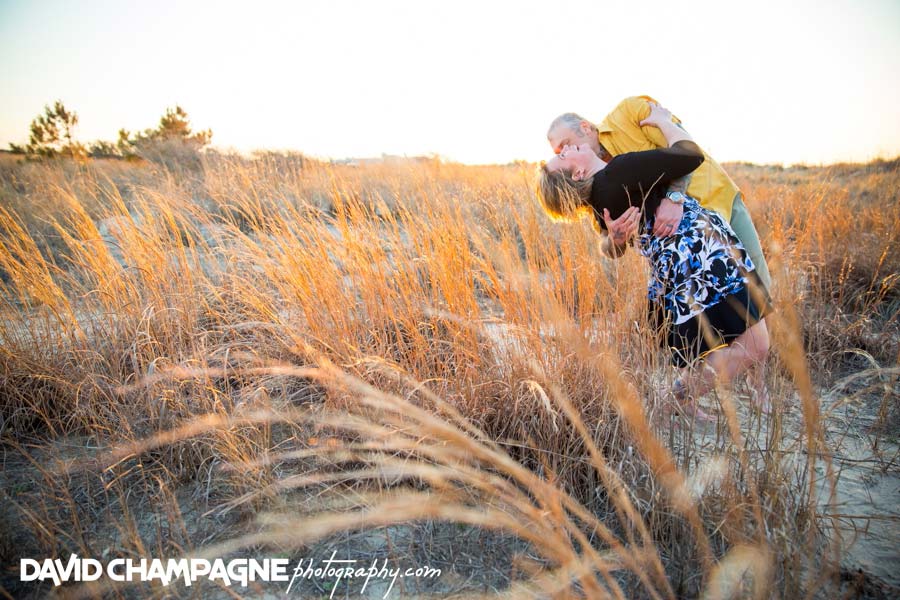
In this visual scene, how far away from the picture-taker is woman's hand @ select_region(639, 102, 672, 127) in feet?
6.71

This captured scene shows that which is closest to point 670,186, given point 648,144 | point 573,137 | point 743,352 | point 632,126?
point 648,144

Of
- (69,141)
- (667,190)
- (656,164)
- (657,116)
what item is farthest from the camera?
(69,141)

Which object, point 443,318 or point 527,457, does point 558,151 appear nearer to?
point 443,318

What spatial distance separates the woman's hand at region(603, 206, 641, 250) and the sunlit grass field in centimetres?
10

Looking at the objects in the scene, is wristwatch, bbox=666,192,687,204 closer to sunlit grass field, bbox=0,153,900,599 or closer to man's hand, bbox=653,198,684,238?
man's hand, bbox=653,198,684,238

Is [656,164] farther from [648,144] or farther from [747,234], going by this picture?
[747,234]

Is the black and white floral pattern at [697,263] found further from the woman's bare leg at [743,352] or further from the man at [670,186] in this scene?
the woman's bare leg at [743,352]

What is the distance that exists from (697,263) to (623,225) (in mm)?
356

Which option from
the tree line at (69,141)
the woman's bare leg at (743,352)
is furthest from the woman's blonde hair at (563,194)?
the tree line at (69,141)

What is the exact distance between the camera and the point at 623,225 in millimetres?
1916

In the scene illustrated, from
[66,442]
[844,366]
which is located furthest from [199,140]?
[844,366]

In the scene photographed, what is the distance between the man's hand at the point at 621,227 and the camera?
1.88 metres

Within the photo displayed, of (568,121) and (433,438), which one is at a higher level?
(568,121)

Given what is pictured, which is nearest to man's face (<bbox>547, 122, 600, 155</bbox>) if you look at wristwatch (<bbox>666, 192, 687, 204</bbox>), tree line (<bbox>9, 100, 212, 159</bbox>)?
wristwatch (<bbox>666, 192, 687, 204</bbox>)
